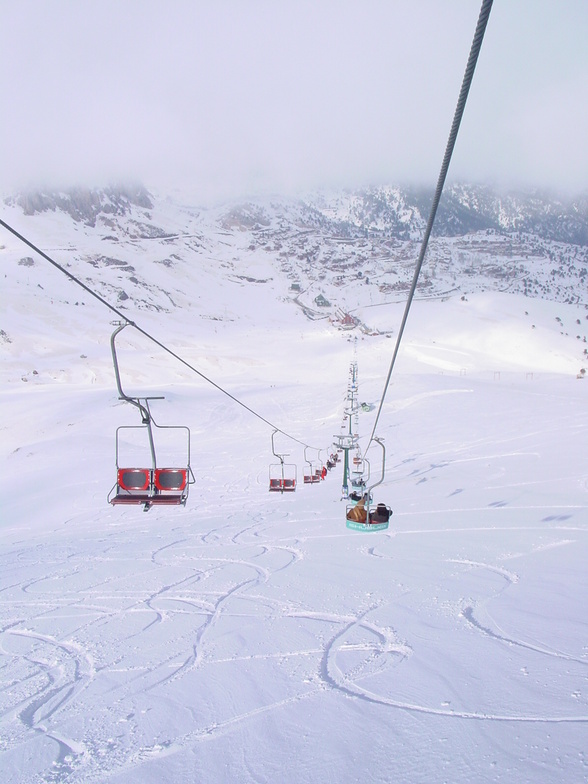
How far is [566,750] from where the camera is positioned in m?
4.09

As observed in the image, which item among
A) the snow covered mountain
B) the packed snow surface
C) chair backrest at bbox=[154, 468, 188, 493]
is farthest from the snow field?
the snow covered mountain

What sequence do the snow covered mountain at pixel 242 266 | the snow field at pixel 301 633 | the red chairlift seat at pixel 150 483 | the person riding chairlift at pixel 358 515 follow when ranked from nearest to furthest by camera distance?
the snow field at pixel 301 633 → the red chairlift seat at pixel 150 483 → the person riding chairlift at pixel 358 515 → the snow covered mountain at pixel 242 266

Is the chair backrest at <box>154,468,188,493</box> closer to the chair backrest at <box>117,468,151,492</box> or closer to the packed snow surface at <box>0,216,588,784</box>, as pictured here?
the chair backrest at <box>117,468,151,492</box>

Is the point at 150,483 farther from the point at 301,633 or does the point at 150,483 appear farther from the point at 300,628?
the point at 301,633

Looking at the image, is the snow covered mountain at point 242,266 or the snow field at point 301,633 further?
the snow covered mountain at point 242,266

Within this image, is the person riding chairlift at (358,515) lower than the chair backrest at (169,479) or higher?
lower

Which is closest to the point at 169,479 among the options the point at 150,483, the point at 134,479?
the point at 150,483

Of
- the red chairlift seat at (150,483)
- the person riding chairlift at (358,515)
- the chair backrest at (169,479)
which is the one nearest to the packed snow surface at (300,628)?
the person riding chairlift at (358,515)

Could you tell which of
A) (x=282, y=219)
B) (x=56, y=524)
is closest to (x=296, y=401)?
(x=56, y=524)

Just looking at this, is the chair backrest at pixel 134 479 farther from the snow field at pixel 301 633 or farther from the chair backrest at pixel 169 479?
the snow field at pixel 301 633

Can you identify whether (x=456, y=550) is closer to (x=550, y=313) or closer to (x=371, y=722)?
(x=371, y=722)

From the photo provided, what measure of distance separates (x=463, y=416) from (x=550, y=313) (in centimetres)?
6588

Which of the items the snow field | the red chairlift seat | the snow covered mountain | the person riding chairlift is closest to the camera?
the snow field

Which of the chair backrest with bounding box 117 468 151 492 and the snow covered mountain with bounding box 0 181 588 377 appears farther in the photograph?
the snow covered mountain with bounding box 0 181 588 377
